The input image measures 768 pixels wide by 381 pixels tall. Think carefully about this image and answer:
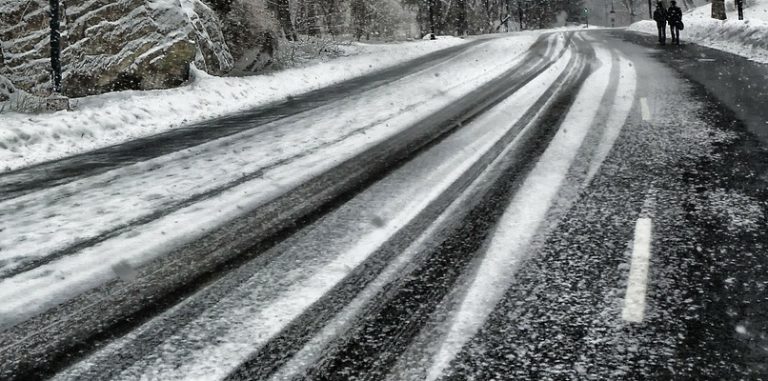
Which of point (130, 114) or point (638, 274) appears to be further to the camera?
point (130, 114)

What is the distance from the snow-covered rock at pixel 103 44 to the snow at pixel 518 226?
8767 millimetres

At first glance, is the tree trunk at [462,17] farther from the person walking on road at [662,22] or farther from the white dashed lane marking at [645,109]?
the white dashed lane marking at [645,109]

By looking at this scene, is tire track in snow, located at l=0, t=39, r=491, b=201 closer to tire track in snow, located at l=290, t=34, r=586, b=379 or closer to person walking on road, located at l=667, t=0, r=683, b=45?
tire track in snow, located at l=290, t=34, r=586, b=379

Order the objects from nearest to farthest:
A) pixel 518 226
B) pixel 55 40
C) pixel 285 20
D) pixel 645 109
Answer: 1. pixel 518 226
2. pixel 645 109
3. pixel 55 40
4. pixel 285 20

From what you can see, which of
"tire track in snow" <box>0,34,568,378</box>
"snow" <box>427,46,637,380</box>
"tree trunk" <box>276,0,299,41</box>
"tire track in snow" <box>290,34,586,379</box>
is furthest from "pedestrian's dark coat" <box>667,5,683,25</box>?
"tire track in snow" <box>0,34,568,378</box>

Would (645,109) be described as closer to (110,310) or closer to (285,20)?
(110,310)

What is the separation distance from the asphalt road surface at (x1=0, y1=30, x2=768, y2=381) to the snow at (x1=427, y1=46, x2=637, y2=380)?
0.05 ft

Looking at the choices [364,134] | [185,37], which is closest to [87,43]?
[185,37]

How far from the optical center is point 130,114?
951cm

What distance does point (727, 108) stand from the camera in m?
7.77

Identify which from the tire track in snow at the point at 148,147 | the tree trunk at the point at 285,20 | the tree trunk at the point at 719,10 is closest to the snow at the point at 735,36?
the tree trunk at the point at 719,10

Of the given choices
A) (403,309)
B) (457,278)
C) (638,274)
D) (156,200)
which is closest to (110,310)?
(403,309)

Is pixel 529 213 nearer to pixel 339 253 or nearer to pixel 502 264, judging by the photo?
pixel 502 264

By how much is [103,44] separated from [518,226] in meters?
11.0
